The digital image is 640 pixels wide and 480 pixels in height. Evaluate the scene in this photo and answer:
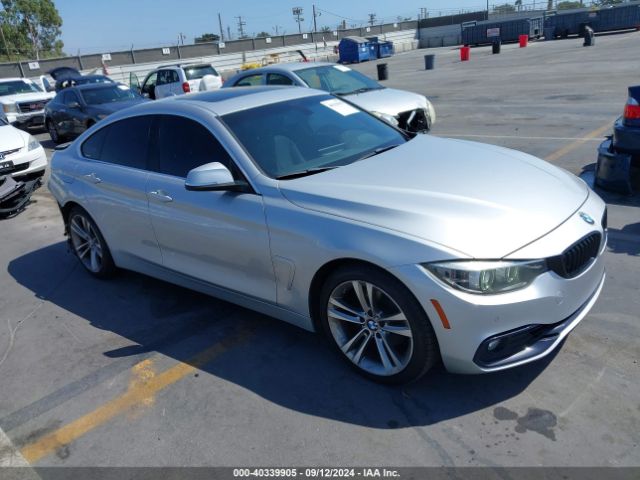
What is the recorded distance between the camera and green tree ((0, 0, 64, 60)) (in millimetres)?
67938

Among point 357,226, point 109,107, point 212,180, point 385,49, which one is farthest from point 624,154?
point 385,49

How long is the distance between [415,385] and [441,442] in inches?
19.4

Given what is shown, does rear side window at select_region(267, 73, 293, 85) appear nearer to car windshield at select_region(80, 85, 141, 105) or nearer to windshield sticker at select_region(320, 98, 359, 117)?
car windshield at select_region(80, 85, 141, 105)

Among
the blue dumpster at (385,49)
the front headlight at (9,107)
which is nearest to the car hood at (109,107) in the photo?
the front headlight at (9,107)

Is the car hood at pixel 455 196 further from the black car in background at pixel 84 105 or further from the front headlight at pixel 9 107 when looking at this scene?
the front headlight at pixel 9 107

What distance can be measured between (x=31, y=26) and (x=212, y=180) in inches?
3190

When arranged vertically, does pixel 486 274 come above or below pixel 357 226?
below

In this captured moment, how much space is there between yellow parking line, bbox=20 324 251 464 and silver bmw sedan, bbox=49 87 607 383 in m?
0.38

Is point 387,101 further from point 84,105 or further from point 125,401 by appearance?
point 84,105

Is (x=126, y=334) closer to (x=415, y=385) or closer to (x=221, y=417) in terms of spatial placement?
(x=221, y=417)

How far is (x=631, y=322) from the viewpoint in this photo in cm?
364

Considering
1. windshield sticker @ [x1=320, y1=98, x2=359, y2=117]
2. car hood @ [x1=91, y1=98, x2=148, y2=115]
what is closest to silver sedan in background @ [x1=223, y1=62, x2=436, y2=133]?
car hood @ [x1=91, y1=98, x2=148, y2=115]

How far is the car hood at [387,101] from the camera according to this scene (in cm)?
896

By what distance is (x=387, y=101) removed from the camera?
9.27m
